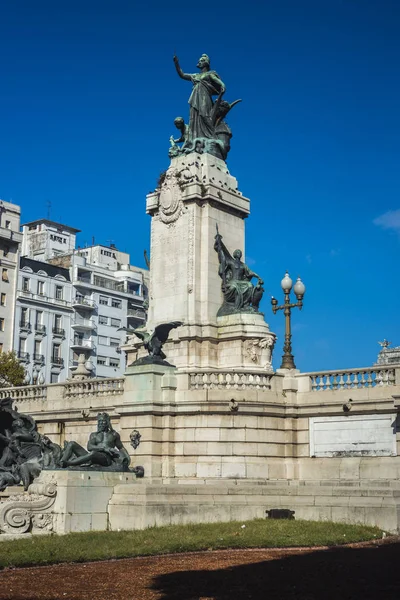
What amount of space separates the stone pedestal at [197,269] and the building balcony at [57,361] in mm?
49283

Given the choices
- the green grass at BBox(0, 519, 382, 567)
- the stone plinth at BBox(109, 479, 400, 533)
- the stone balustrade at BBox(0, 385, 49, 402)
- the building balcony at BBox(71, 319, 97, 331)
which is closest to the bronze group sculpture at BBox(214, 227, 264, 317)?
the stone balustrade at BBox(0, 385, 49, 402)

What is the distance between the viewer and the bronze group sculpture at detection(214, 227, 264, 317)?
3725 cm

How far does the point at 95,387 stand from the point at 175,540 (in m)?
16.7

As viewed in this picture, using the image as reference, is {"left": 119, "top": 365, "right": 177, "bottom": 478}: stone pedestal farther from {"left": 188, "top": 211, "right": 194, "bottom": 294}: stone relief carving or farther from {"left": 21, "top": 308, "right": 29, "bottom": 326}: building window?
{"left": 21, "top": 308, "right": 29, "bottom": 326}: building window

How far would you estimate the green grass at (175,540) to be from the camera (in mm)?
19359

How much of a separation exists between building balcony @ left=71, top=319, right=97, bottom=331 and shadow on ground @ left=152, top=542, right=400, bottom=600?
73.1 meters

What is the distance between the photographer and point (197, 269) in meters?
37.5

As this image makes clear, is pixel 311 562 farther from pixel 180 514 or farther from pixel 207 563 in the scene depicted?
pixel 180 514

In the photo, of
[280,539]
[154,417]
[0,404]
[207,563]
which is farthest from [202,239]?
[207,563]

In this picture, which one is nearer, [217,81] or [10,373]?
[217,81]

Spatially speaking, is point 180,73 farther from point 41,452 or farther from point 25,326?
point 25,326

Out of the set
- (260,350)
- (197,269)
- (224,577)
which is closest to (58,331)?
(197,269)

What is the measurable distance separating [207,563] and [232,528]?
5.26 metres

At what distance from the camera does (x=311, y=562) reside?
711 inches
